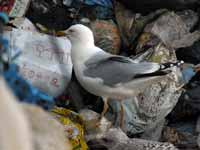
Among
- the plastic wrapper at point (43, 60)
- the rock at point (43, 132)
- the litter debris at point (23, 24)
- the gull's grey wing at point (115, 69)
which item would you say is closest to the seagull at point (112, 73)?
the gull's grey wing at point (115, 69)

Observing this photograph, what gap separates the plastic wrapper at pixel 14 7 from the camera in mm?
2586

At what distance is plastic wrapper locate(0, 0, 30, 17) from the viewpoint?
102 inches

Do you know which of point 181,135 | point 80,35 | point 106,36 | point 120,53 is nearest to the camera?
point 80,35

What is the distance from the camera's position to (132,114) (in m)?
2.54

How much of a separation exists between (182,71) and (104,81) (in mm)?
492

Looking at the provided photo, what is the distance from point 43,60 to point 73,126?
395mm

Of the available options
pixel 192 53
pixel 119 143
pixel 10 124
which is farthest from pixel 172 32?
pixel 10 124

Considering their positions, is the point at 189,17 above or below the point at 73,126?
above

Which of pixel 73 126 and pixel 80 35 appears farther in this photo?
pixel 80 35

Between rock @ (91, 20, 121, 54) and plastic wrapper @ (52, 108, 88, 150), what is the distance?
0.54m

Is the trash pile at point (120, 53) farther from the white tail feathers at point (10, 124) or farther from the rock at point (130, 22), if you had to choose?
the white tail feathers at point (10, 124)

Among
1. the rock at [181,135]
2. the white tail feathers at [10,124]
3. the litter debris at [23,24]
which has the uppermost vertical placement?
the white tail feathers at [10,124]

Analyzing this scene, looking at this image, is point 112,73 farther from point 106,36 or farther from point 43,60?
point 106,36

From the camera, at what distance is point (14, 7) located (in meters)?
2.61
